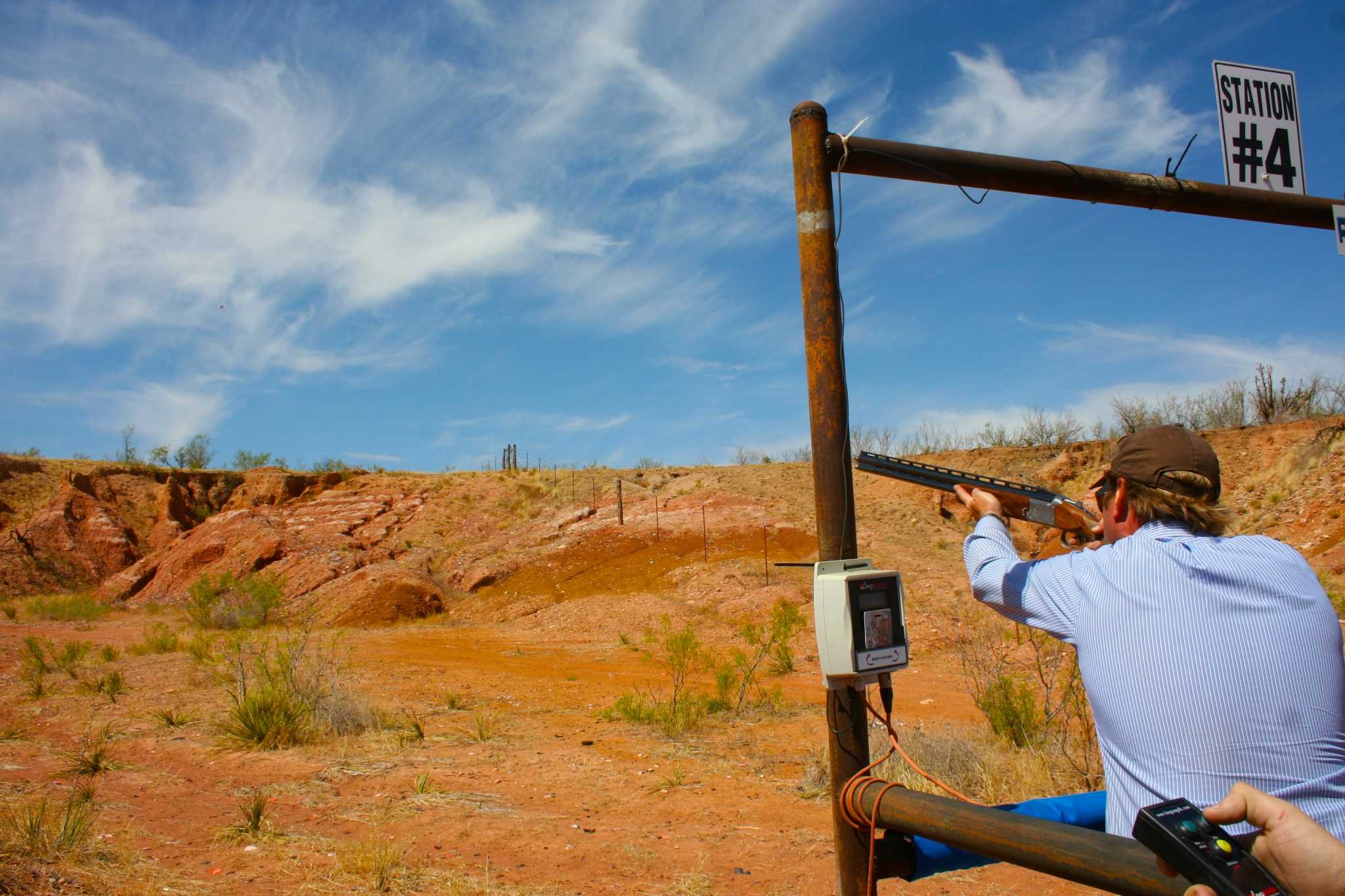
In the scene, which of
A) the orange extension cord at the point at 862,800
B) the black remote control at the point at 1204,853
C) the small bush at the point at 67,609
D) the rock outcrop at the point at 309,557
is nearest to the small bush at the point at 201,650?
the rock outcrop at the point at 309,557

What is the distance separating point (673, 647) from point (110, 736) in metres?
6.06

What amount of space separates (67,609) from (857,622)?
1130 inches

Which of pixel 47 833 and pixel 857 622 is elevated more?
pixel 857 622

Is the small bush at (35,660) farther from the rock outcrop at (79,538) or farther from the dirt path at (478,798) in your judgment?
the rock outcrop at (79,538)

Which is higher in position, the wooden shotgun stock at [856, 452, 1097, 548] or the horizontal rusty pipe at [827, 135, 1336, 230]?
the horizontal rusty pipe at [827, 135, 1336, 230]

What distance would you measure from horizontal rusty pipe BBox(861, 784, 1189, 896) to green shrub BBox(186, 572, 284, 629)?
19615 millimetres

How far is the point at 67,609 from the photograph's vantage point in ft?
81.7

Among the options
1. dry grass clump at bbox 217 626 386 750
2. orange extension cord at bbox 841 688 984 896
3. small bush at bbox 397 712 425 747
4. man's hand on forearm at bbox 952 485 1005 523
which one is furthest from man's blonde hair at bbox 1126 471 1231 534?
dry grass clump at bbox 217 626 386 750

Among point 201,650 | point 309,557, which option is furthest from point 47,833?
point 309,557

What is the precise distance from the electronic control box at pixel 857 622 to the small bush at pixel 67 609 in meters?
27.4

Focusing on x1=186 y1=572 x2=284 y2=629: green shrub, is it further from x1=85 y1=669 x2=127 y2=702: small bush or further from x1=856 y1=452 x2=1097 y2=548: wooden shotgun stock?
x1=856 y1=452 x2=1097 y2=548: wooden shotgun stock

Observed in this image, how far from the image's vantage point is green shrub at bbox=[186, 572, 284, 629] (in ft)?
65.7

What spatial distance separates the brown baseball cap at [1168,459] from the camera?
7.11 feet

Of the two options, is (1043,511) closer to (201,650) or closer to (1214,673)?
(1214,673)
